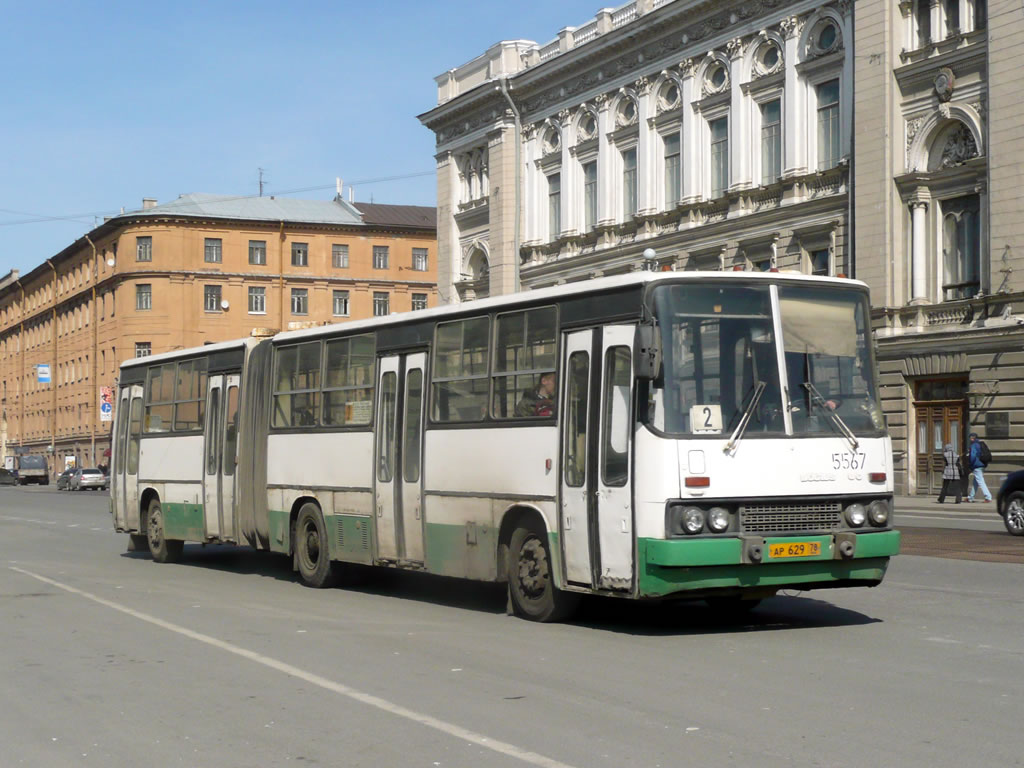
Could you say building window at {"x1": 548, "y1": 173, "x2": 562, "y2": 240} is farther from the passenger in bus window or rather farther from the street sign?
the passenger in bus window

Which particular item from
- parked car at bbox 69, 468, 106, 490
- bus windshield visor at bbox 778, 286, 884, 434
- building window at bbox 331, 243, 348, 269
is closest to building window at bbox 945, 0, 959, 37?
bus windshield visor at bbox 778, 286, 884, 434

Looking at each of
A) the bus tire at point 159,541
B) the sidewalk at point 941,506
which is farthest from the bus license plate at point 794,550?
A: the sidewalk at point 941,506

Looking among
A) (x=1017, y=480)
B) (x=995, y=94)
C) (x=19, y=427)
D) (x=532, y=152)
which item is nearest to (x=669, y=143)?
(x=532, y=152)

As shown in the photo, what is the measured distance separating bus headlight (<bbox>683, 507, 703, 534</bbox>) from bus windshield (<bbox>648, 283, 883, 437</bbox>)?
0.59 metres

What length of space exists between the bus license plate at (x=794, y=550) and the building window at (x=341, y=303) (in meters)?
81.1

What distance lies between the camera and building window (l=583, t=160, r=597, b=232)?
161 ft

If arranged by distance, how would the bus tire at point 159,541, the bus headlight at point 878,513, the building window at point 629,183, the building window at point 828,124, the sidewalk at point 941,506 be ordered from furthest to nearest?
the building window at point 629,183 → the building window at point 828,124 → the sidewalk at point 941,506 → the bus tire at point 159,541 → the bus headlight at point 878,513

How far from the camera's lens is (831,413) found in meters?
11.5

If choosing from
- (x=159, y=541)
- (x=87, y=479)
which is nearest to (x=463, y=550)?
(x=159, y=541)

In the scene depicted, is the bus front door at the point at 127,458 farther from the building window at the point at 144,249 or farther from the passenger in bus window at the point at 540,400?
the building window at the point at 144,249

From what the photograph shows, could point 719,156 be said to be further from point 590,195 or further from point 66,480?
point 66,480

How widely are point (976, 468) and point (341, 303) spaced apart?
62238mm

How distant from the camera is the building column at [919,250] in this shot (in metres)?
36.8

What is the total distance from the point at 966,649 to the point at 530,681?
3.30 m
